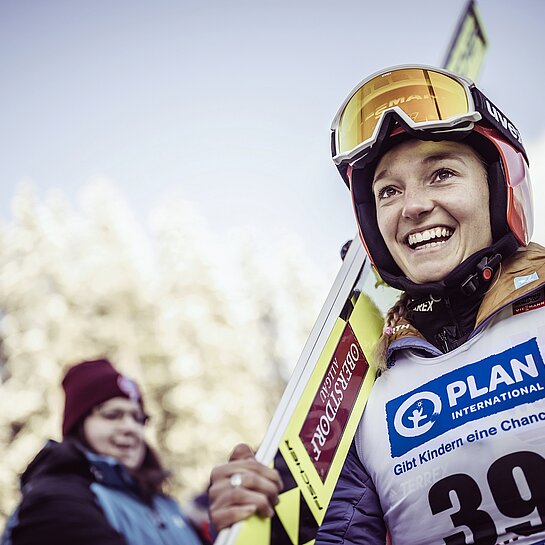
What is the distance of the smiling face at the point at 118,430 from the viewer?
384 cm

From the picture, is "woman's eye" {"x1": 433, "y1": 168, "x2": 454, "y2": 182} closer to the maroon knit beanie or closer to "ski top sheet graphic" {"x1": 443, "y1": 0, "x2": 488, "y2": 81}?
"ski top sheet graphic" {"x1": 443, "y1": 0, "x2": 488, "y2": 81}

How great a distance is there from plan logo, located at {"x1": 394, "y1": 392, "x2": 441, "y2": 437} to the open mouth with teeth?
0.45m

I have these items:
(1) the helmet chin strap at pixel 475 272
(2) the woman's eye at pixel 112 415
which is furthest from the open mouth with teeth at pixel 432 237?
(2) the woman's eye at pixel 112 415

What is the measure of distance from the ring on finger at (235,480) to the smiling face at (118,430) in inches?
92.9

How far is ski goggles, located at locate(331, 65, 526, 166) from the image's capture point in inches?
81.9

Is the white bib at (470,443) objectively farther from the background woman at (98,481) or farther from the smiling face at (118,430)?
the smiling face at (118,430)

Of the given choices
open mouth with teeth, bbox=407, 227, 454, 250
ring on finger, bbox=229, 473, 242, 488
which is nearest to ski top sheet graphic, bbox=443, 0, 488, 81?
open mouth with teeth, bbox=407, 227, 454, 250

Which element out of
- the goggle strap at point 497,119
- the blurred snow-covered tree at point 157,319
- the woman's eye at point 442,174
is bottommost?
the woman's eye at point 442,174

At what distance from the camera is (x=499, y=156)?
2143 millimetres

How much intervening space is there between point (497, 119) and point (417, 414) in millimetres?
946

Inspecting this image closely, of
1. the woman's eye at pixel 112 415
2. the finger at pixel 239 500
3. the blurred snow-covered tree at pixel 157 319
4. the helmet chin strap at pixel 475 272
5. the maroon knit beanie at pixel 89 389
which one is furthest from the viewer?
the blurred snow-covered tree at pixel 157 319

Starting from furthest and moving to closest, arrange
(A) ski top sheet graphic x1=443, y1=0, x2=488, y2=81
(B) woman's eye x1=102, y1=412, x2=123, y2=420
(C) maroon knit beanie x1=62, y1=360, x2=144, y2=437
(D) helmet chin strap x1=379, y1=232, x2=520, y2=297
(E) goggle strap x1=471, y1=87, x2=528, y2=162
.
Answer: (A) ski top sheet graphic x1=443, y1=0, x2=488, y2=81, (B) woman's eye x1=102, y1=412, x2=123, y2=420, (C) maroon knit beanie x1=62, y1=360, x2=144, y2=437, (E) goggle strap x1=471, y1=87, x2=528, y2=162, (D) helmet chin strap x1=379, y1=232, x2=520, y2=297

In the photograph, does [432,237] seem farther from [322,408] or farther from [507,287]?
[322,408]

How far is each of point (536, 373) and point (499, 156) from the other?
703 mm
